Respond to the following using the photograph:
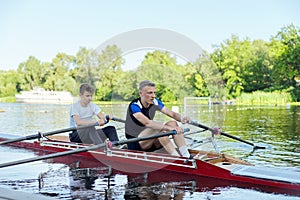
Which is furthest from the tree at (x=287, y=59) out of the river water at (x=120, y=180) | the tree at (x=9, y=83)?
the river water at (x=120, y=180)

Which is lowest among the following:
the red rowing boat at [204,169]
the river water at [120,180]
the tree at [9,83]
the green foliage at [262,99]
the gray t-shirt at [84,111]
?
the river water at [120,180]

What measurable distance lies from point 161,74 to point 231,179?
5.93ft

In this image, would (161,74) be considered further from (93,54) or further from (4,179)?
(4,179)

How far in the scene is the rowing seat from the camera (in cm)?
443

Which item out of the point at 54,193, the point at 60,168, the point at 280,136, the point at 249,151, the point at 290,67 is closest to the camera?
the point at 54,193

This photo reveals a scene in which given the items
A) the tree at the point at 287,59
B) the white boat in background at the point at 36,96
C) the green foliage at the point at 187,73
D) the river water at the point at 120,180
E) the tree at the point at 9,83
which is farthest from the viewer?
the tree at the point at 9,83

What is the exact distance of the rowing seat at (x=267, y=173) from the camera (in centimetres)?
443

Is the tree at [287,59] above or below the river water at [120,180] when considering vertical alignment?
above

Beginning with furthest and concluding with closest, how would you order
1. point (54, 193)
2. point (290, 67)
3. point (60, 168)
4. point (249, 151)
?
point (290, 67), point (249, 151), point (60, 168), point (54, 193)

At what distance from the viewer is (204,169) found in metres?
4.99

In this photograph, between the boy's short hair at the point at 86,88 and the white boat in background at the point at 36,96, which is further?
the white boat in background at the point at 36,96

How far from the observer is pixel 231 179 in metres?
4.77

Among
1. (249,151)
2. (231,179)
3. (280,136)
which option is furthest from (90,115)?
(280,136)

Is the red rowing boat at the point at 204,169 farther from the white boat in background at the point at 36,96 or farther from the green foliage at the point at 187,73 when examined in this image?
the white boat in background at the point at 36,96
